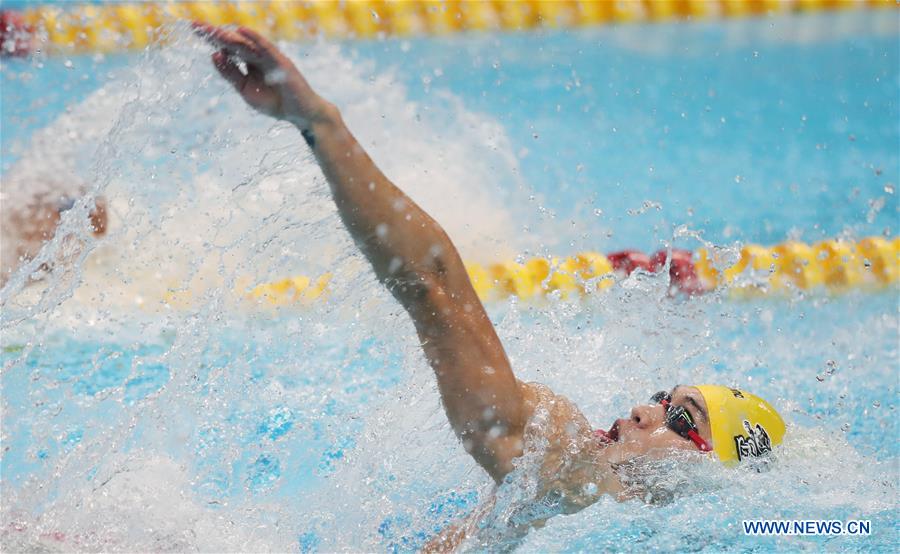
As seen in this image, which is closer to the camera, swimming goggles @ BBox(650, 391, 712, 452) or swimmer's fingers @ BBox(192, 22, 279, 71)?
swimmer's fingers @ BBox(192, 22, 279, 71)

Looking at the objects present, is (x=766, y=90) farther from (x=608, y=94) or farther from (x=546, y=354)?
(x=546, y=354)

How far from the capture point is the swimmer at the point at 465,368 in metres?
1.62

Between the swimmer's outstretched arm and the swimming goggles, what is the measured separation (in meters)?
0.38

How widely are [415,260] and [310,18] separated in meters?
3.77

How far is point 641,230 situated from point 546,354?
6.67 ft

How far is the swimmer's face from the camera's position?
197 centimetres

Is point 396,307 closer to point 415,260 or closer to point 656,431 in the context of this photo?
point 415,260

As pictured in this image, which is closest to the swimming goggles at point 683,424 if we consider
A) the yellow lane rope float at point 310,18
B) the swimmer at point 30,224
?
the swimmer at point 30,224

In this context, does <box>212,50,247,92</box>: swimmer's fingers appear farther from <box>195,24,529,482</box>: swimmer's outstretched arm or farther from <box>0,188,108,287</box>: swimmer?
<box>0,188,108,287</box>: swimmer

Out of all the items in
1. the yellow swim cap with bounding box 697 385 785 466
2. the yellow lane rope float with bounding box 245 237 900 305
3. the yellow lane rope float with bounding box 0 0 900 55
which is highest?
the yellow lane rope float with bounding box 0 0 900 55

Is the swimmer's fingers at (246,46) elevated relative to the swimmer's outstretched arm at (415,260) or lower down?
elevated

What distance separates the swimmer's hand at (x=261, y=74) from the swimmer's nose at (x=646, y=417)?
2.96 ft

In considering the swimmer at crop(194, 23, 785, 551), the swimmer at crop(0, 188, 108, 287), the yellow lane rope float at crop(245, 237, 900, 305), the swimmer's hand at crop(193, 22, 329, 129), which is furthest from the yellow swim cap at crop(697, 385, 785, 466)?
the swimmer at crop(0, 188, 108, 287)

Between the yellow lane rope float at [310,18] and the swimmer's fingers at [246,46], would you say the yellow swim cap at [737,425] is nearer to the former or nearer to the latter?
the swimmer's fingers at [246,46]
